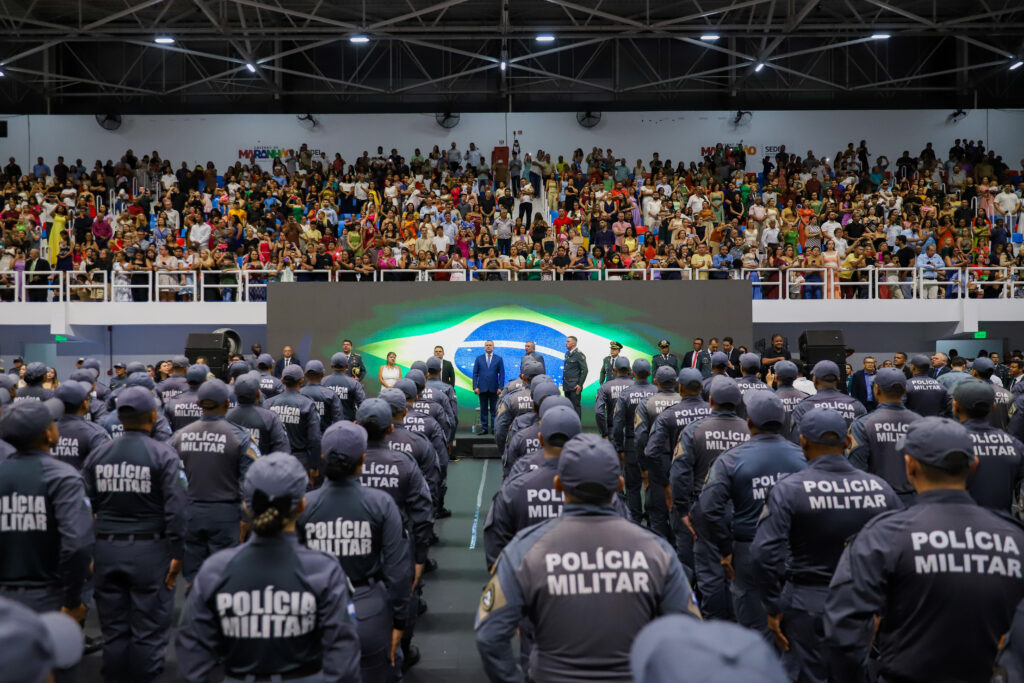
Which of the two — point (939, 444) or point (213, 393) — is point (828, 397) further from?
point (213, 393)

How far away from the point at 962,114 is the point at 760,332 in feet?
41.3

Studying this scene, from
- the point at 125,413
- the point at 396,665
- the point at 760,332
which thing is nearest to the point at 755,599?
the point at 396,665

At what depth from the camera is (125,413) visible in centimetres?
560

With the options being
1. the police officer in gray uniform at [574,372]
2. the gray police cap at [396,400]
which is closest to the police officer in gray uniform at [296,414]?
the gray police cap at [396,400]

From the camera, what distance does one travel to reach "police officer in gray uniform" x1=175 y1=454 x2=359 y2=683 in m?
3.25

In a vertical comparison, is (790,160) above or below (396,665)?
above

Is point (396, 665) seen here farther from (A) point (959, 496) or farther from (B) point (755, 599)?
(A) point (959, 496)

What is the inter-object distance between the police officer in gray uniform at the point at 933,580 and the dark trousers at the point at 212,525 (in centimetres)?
452

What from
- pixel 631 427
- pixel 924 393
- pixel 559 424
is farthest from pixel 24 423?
pixel 924 393

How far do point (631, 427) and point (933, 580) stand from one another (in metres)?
7.08

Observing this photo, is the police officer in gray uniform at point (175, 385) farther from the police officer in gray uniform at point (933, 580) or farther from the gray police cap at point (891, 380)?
the police officer in gray uniform at point (933, 580)

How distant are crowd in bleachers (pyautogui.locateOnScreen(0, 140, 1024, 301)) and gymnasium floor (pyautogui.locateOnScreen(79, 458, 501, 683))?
8.88 meters

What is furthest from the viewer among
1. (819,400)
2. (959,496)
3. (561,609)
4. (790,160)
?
(790,160)

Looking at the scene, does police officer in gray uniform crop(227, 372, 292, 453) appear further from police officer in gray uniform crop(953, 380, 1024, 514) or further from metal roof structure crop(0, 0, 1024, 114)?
metal roof structure crop(0, 0, 1024, 114)
